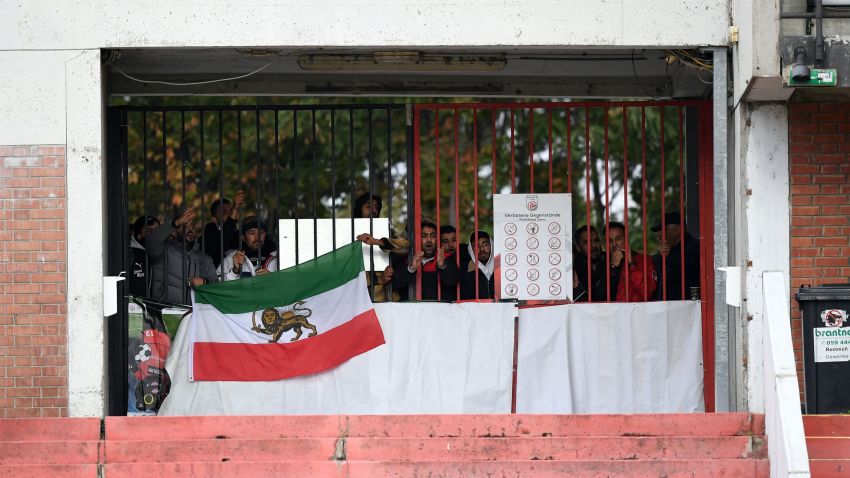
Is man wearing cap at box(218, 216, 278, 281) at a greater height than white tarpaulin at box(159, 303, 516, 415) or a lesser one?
greater

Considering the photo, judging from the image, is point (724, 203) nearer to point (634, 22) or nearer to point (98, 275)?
point (634, 22)

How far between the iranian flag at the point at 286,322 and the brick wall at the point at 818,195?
3.54 metres

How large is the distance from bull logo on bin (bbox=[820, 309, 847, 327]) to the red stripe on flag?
11.9 feet

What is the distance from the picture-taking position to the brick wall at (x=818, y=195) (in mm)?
9922

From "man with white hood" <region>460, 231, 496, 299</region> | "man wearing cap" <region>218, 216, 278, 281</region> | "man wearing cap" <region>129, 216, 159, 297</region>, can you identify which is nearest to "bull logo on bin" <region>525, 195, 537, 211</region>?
"man with white hood" <region>460, 231, 496, 299</region>

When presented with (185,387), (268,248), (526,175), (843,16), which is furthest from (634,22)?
(526,175)

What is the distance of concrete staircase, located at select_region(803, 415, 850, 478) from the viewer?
888 centimetres

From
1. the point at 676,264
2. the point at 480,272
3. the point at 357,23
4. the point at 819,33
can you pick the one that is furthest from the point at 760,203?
the point at 357,23

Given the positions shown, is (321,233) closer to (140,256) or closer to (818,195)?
(140,256)

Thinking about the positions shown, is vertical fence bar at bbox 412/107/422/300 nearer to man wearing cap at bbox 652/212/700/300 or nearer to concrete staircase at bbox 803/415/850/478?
man wearing cap at bbox 652/212/700/300

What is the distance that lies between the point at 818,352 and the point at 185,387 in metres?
5.22

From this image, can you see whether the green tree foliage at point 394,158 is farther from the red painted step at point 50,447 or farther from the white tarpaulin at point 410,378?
the red painted step at point 50,447

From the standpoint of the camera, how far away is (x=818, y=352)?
31.4 ft

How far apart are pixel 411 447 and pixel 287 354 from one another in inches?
82.9
